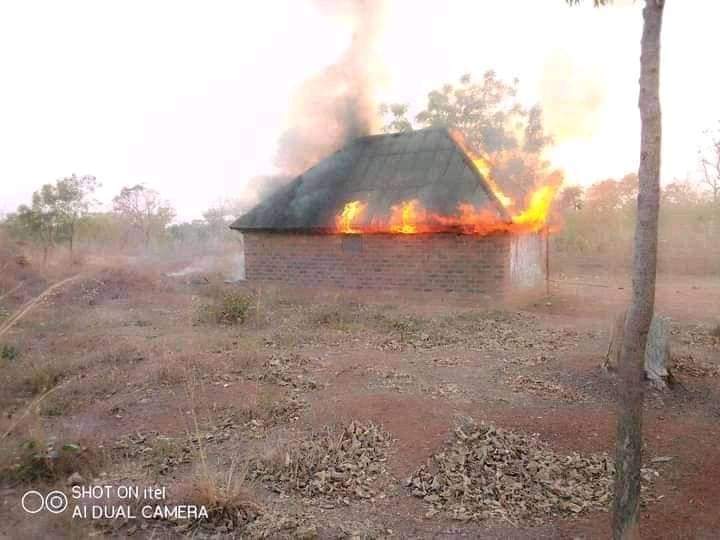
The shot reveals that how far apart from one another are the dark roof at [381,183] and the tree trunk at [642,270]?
27.5ft

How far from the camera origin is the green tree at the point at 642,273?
10.8 feet

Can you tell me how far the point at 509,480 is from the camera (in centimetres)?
452

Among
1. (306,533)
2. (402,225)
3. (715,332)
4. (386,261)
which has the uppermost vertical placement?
(402,225)

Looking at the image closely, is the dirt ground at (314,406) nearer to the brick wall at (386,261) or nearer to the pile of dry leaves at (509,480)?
the pile of dry leaves at (509,480)

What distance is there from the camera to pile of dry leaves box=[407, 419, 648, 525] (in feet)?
13.7

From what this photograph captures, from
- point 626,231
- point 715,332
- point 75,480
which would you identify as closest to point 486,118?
point 626,231

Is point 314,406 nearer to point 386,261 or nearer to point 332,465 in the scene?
point 332,465

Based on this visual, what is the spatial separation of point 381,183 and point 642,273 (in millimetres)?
11393

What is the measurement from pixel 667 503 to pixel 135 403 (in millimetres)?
5655

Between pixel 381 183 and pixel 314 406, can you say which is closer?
pixel 314 406

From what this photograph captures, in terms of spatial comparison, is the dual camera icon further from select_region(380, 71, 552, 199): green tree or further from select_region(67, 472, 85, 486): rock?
select_region(380, 71, 552, 199): green tree

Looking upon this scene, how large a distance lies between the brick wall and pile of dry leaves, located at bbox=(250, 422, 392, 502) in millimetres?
7505

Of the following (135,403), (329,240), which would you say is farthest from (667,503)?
(329,240)

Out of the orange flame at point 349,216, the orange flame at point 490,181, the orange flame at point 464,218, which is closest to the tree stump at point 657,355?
the orange flame at point 464,218
